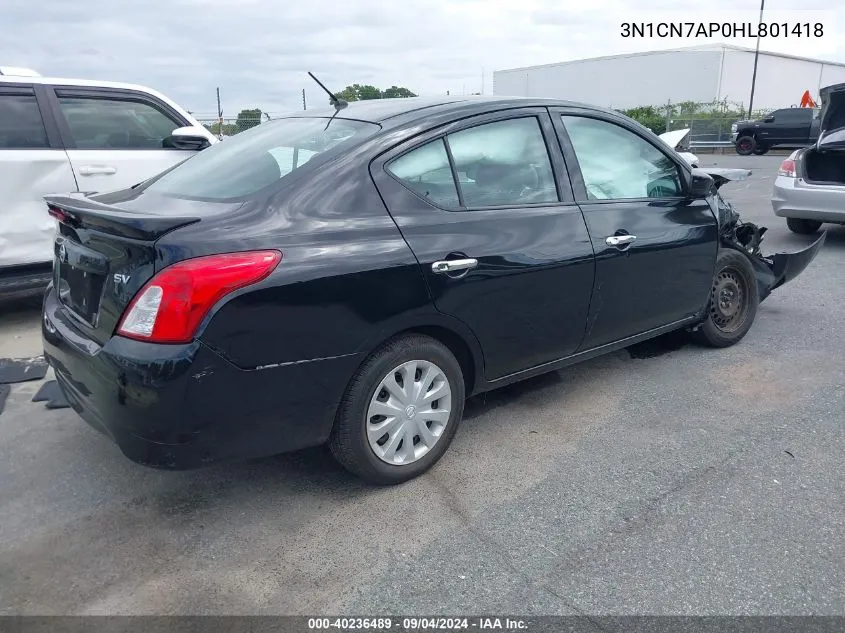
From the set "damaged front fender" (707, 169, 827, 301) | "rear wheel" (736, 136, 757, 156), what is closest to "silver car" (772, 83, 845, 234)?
"damaged front fender" (707, 169, 827, 301)

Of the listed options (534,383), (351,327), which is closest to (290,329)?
(351,327)

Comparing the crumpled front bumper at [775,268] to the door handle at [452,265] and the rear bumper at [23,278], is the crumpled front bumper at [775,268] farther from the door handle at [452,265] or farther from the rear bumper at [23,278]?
the rear bumper at [23,278]

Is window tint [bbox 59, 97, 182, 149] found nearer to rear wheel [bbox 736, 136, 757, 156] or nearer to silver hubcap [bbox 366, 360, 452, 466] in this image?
silver hubcap [bbox 366, 360, 452, 466]

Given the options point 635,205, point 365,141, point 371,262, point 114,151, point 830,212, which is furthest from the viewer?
point 830,212

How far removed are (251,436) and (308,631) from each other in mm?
718

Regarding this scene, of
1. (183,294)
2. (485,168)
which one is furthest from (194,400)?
(485,168)

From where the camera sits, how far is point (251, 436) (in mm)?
2615

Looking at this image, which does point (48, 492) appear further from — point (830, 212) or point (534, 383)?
point (830, 212)

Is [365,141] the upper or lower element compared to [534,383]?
upper

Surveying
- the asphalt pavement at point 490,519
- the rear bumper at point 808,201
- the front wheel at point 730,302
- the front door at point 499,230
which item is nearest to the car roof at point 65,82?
the asphalt pavement at point 490,519

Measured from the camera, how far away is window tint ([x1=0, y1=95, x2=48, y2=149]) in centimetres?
511

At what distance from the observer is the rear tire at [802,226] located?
8.93 metres

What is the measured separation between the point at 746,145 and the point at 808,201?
20930 mm

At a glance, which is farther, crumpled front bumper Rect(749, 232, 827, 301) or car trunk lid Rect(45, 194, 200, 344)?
crumpled front bumper Rect(749, 232, 827, 301)
